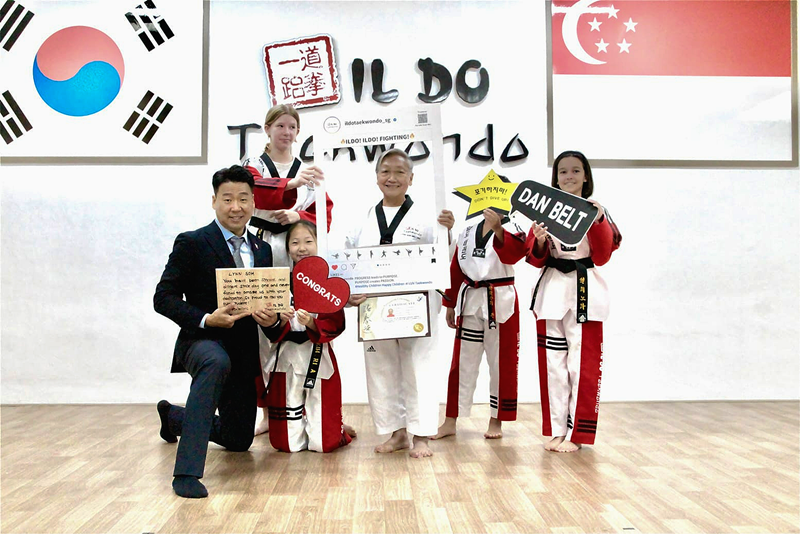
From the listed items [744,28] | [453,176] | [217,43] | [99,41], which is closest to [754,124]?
Result: [744,28]

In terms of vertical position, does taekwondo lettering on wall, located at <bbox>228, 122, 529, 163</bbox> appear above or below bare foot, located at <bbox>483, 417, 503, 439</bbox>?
above

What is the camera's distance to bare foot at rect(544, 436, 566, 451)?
3.07 meters

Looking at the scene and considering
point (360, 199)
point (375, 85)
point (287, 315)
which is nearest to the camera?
point (287, 315)

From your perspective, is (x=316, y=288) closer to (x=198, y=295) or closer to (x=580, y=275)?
(x=198, y=295)

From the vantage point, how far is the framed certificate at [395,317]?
293cm

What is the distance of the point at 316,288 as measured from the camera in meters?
2.81

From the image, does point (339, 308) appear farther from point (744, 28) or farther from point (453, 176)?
point (744, 28)

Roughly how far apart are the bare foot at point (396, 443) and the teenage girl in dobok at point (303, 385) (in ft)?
0.70

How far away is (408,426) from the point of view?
3.02m

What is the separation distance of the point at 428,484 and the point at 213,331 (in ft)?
3.35

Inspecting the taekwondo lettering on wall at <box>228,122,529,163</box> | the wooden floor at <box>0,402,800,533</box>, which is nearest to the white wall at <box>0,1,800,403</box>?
the taekwondo lettering on wall at <box>228,122,529,163</box>

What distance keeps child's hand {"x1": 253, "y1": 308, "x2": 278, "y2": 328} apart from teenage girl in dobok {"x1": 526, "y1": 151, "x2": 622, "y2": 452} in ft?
3.97

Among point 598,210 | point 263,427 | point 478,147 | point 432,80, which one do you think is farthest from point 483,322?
point 432,80

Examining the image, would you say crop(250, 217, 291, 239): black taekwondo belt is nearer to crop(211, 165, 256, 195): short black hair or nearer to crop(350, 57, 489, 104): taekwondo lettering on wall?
crop(211, 165, 256, 195): short black hair
